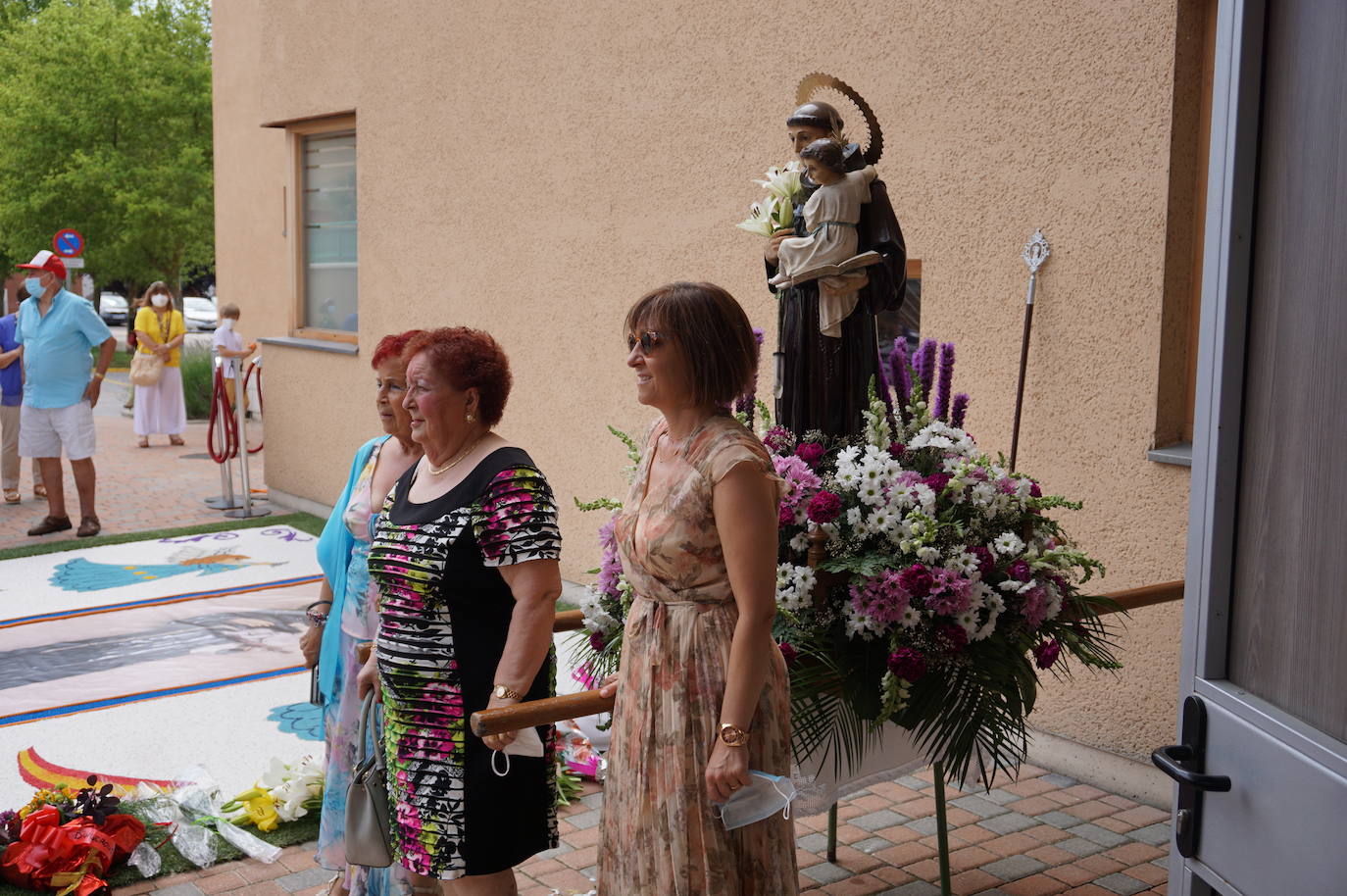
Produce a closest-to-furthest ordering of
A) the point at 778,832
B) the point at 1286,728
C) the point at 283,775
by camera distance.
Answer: the point at 1286,728 → the point at 778,832 → the point at 283,775

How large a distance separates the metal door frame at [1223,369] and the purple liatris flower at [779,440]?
1.81m

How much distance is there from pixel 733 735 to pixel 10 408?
446 inches

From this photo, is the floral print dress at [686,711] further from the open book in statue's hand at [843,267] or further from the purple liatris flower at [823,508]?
the open book in statue's hand at [843,267]

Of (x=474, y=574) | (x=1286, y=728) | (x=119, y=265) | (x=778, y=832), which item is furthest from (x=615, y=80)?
(x=119, y=265)

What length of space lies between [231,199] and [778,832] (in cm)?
1566

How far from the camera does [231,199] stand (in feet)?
54.5

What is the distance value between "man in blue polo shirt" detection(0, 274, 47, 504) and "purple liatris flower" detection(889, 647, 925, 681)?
1033 cm

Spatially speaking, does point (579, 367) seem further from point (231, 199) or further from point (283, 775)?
Answer: point (231, 199)

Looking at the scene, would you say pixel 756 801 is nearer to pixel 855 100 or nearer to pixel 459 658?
A: pixel 459 658

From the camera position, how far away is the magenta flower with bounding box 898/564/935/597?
126 inches

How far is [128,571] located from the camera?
30.8 feet

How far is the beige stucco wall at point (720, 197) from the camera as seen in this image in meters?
4.93

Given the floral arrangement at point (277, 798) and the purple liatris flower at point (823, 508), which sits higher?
the purple liatris flower at point (823, 508)

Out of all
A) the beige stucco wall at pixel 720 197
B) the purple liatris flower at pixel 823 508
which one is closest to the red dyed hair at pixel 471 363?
the purple liatris flower at pixel 823 508
